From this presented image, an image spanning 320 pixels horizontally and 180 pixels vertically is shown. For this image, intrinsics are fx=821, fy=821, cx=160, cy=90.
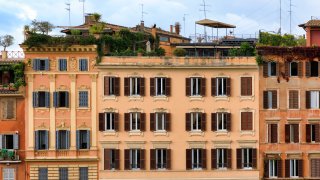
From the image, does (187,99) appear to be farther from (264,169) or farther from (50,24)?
(50,24)

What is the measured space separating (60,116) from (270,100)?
691 inches

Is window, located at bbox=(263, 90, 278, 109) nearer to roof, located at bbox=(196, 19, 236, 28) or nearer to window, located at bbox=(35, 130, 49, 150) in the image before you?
roof, located at bbox=(196, 19, 236, 28)

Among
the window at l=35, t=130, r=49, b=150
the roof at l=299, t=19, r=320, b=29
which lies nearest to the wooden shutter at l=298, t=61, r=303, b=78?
the roof at l=299, t=19, r=320, b=29

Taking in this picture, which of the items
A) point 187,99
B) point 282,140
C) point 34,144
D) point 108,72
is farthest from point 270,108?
point 34,144

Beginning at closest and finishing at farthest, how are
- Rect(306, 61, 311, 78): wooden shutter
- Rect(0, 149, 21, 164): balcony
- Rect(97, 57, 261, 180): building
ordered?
Rect(0, 149, 21, 164): balcony → Rect(97, 57, 261, 180): building → Rect(306, 61, 311, 78): wooden shutter

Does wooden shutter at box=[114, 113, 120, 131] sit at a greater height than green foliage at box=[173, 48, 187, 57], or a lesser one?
lesser

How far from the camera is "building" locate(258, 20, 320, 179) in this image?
68.6 meters

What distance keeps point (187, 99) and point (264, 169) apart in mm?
8710

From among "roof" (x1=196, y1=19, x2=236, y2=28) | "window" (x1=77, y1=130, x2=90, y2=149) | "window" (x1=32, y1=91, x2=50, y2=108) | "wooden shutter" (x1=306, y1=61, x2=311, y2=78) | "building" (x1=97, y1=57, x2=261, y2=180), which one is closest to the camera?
"window" (x1=32, y1=91, x2=50, y2=108)

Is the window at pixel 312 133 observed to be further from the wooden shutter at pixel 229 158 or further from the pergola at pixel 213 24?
the pergola at pixel 213 24

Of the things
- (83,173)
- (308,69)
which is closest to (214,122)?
(308,69)

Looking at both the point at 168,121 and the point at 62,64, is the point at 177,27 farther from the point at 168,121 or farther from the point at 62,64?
the point at 62,64

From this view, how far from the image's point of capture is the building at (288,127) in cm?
6856

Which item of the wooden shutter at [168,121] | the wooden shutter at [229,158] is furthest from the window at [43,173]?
the wooden shutter at [229,158]
